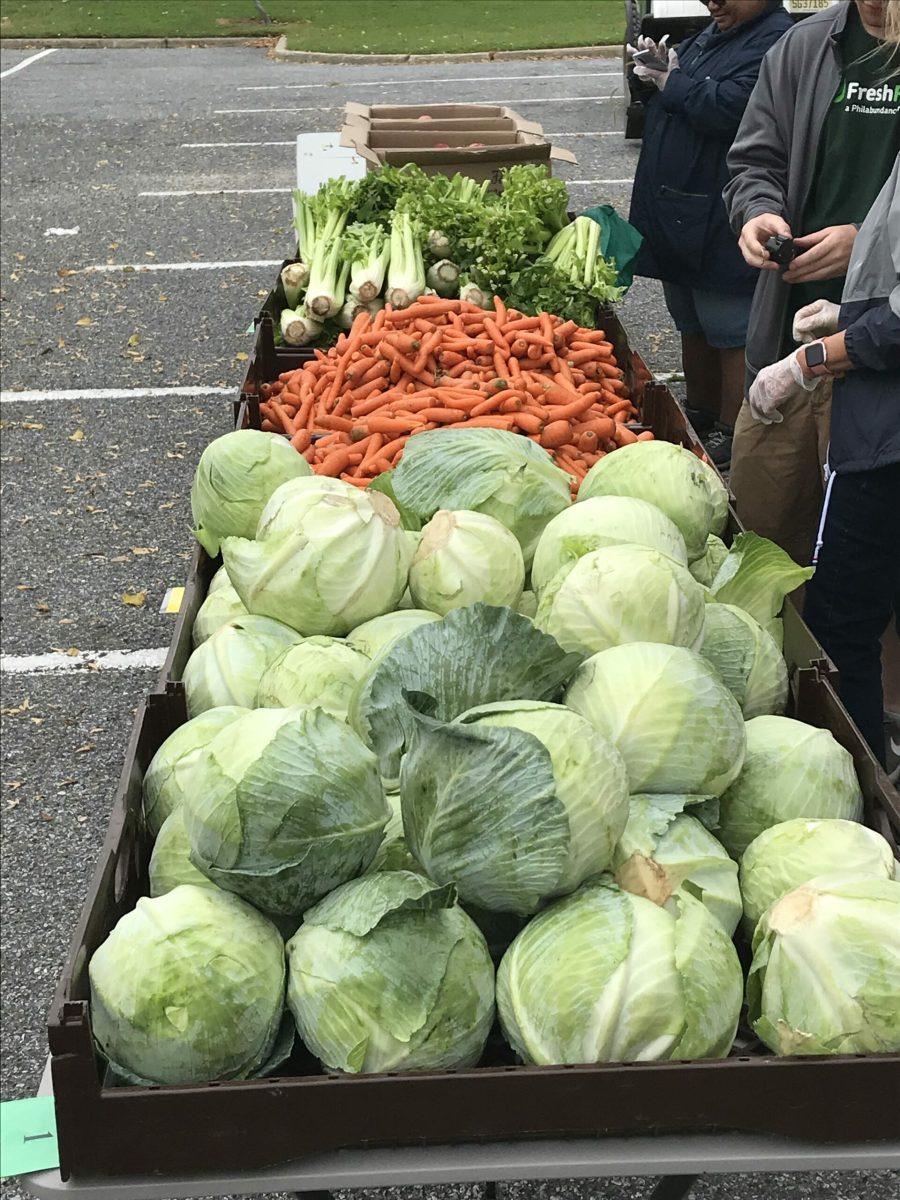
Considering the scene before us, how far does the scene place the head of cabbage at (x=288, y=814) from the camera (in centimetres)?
152

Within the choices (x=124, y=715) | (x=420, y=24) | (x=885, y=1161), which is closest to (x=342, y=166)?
(x=124, y=715)

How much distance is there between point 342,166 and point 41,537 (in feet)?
9.09

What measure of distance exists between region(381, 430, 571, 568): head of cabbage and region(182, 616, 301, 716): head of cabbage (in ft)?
1.59

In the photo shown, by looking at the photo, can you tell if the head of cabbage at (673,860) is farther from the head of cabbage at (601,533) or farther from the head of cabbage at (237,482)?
the head of cabbage at (237,482)

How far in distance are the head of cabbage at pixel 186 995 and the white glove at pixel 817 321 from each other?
2035mm

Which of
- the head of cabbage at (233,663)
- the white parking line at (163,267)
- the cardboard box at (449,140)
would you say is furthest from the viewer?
the white parking line at (163,267)

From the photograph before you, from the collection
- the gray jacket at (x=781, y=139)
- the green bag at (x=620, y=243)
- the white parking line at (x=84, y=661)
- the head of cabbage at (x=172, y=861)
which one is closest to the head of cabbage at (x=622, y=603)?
the head of cabbage at (x=172, y=861)

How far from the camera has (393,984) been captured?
145cm

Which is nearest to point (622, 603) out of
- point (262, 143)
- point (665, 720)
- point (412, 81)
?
point (665, 720)

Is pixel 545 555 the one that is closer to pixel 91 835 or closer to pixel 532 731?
pixel 532 731

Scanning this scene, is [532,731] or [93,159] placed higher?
[532,731]

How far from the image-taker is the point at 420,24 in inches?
795

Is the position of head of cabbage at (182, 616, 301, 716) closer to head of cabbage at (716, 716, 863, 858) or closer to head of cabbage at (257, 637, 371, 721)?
head of cabbage at (257, 637, 371, 721)

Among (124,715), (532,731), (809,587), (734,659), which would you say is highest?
(532,731)
